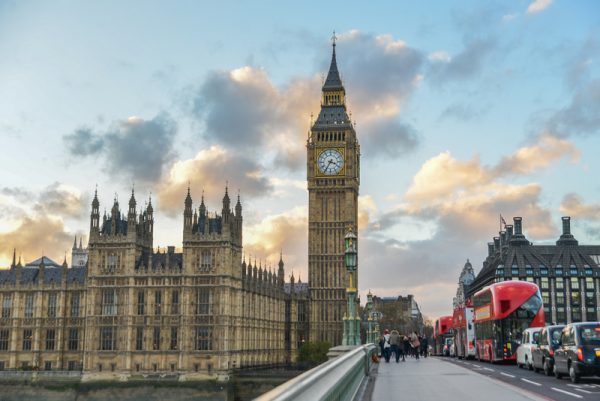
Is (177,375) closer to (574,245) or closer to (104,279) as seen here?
(104,279)

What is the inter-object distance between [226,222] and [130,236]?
37.9 feet

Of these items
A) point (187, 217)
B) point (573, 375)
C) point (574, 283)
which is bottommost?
point (573, 375)

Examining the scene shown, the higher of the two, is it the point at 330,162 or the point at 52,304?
the point at 330,162

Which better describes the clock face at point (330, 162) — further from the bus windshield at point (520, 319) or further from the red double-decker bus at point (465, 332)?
the bus windshield at point (520, 319)

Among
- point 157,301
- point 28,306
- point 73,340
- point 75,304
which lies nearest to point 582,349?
point 157,301

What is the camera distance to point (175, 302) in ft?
297

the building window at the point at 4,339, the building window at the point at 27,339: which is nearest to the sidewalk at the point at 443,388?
the building window at the point at 27,339

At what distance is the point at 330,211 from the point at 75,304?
1752 inches

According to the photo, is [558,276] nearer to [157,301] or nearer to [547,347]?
[157,301]

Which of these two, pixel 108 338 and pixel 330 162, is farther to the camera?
pixel 330 162

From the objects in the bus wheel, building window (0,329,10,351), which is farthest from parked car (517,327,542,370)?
building window (0,329,10,351)

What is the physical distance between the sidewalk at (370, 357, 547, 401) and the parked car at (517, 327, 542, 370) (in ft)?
11.4

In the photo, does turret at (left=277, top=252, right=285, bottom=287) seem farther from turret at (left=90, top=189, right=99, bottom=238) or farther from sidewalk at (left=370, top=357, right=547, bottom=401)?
sidewalk at (left=370, top=357, right=547, bottom=401)

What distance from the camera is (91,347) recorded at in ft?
297
